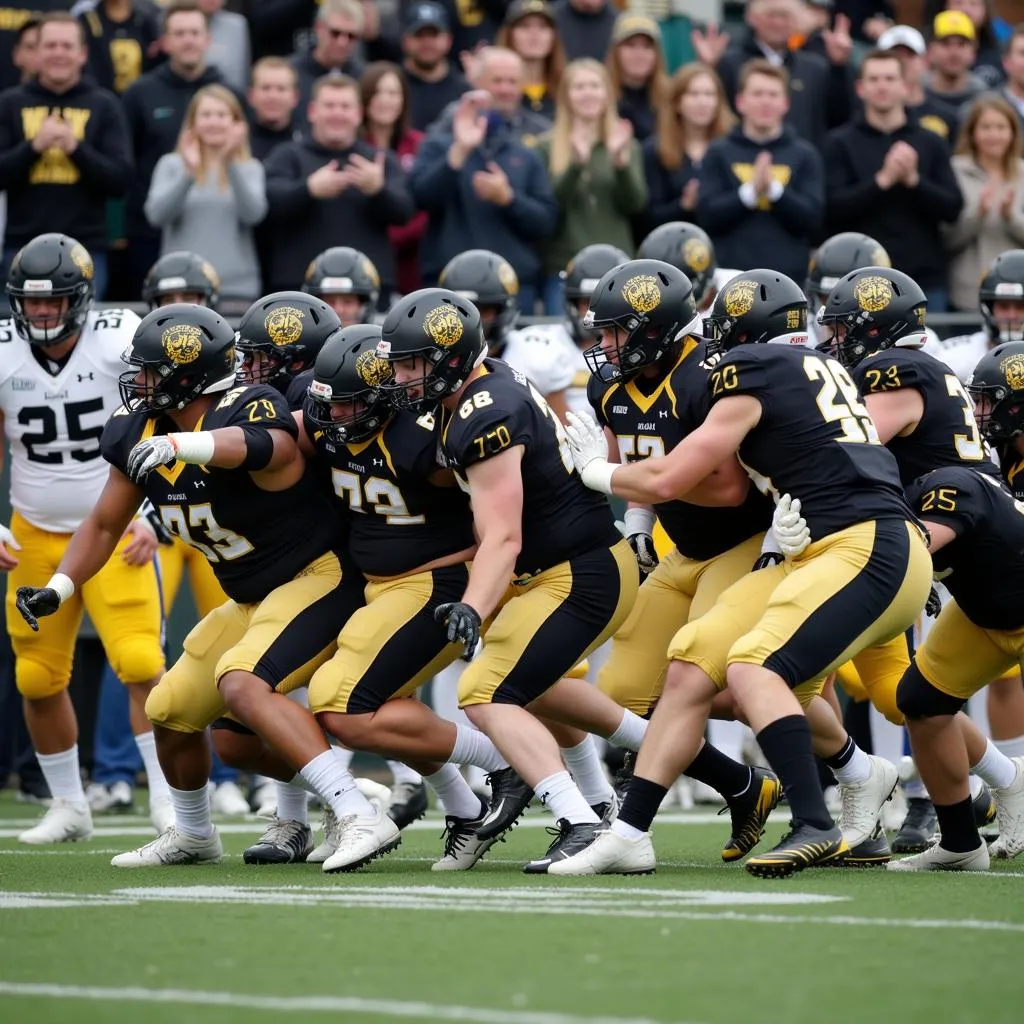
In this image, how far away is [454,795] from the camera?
6363 mm

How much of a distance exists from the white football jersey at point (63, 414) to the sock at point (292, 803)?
1.76m

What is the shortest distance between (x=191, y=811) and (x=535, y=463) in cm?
161

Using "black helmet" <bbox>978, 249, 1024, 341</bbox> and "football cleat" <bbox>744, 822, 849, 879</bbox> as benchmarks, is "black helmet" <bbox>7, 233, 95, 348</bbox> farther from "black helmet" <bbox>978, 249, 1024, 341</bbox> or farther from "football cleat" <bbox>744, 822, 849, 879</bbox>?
"black helmet" <bbox>978, 249, 1024, 341</bbox>

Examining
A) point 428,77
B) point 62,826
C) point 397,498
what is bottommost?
point 62,826

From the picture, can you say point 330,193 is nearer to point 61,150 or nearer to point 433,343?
point 61,150

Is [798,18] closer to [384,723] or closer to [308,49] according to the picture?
[308,49]

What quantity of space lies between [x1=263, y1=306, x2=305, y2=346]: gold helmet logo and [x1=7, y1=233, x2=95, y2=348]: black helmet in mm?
952

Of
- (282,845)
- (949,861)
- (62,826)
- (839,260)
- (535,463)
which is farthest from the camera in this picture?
(839,260)

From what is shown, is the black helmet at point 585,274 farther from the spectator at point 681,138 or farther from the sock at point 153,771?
the sock at point 153,771

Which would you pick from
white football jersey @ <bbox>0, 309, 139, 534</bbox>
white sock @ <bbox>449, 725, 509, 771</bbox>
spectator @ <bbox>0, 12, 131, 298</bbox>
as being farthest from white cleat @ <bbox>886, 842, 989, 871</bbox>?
spectator @ <bbox>0, 12, 131, 298</bbox>

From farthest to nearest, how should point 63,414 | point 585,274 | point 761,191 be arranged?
1. point 761,191
2. point 585,274
3. point 63,414

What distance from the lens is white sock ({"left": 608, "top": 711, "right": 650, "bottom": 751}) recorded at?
21.1ft

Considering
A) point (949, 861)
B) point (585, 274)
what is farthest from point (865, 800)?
point (585, 274)

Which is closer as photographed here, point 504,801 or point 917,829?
point 504,801
